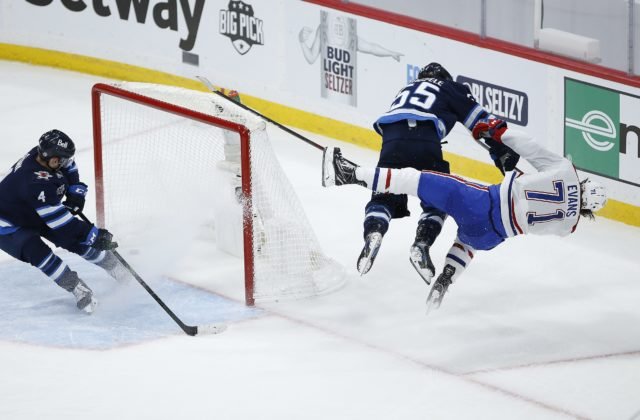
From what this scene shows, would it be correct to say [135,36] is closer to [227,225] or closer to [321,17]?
[321,17]

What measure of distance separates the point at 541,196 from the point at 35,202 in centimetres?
210

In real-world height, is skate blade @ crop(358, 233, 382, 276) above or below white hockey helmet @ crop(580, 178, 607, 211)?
below

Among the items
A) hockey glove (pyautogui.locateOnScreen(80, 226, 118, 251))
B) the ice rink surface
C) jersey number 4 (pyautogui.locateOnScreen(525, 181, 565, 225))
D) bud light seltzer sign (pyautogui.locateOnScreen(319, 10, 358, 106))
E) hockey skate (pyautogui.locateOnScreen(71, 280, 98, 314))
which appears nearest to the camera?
the ice rink surface

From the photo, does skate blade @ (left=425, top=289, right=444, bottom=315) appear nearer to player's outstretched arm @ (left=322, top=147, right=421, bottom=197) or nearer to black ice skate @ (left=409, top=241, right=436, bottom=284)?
black ice skate @ (left=409, top=241, right=436, bottom=284)

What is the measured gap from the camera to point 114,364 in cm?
555

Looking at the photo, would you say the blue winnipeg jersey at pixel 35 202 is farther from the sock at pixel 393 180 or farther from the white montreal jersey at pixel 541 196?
the white montreal jersey at pixel 541 196

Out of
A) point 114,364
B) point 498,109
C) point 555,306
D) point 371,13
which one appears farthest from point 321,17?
point 114,364

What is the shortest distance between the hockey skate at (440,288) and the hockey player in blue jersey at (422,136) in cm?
17

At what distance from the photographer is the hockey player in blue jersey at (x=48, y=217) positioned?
19.0ft

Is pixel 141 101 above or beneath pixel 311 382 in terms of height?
above

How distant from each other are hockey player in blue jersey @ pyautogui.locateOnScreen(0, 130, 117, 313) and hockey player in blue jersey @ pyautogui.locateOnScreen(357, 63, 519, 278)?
1.22 m

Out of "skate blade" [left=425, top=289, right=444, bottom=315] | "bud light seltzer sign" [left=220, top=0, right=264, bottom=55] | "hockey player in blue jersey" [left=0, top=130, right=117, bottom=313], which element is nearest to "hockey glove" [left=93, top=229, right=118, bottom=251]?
"hockey player in blue jersey" [left=0, top=130, right=117, bottom=313]

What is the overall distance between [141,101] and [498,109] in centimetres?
210

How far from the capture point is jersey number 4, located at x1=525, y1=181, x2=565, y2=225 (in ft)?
18.2
